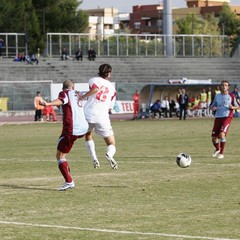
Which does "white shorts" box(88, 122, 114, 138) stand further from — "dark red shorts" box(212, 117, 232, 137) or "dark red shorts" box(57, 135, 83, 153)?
"dark red shorts" box(212, 117, 232, 137)

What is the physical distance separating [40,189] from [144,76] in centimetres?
6093

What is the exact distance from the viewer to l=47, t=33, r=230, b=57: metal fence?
7819cm

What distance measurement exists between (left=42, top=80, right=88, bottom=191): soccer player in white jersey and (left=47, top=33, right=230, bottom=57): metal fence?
200ft

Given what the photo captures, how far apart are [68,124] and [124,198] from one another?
2097 millimetres

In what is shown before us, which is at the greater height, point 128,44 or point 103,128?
point 128,44

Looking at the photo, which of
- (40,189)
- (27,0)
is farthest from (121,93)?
(40,189)

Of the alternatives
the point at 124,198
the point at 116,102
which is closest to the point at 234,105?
the point at 124,198

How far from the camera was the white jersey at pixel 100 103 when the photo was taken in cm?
1742

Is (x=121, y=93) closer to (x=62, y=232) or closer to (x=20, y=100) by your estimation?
(x=20, y=100)

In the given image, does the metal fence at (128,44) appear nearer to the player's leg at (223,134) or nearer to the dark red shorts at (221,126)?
the dark red shorts at (221,126)

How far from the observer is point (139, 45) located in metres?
82.1

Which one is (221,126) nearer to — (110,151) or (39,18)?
(110,151)

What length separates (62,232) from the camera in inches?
441

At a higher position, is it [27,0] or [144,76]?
[27,0]
